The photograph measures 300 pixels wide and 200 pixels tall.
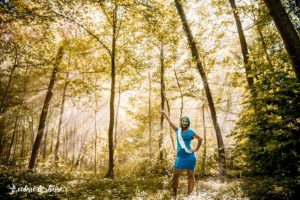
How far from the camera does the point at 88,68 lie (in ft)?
53.6

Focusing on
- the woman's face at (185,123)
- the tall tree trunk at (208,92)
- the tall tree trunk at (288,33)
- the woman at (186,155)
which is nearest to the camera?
the tall tree trunk at (288,33)

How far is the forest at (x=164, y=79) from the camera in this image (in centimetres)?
612

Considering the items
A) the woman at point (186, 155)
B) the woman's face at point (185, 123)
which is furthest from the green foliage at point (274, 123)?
the woman's face at point (185, 123)

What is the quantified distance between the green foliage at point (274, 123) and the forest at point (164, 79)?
3 cm

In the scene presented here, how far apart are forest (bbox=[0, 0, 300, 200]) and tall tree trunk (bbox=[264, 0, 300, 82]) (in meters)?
0.02

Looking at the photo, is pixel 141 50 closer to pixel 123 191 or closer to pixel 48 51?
pixel 48 51

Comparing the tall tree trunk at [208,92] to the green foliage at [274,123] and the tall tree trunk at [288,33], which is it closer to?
the green foliage at [274,123]

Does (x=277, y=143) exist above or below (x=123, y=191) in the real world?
above

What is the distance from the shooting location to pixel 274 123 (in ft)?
19.9

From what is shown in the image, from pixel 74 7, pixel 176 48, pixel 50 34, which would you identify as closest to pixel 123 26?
pixel 74 7

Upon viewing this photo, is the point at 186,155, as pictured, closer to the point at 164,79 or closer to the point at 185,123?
the point at 185,123

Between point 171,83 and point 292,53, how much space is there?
15.6 m

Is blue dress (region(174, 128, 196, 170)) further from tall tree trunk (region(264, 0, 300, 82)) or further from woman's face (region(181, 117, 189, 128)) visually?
tall tree trunk (region(264, 0, 300, 82))

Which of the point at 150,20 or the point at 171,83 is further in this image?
the point at 171,83
